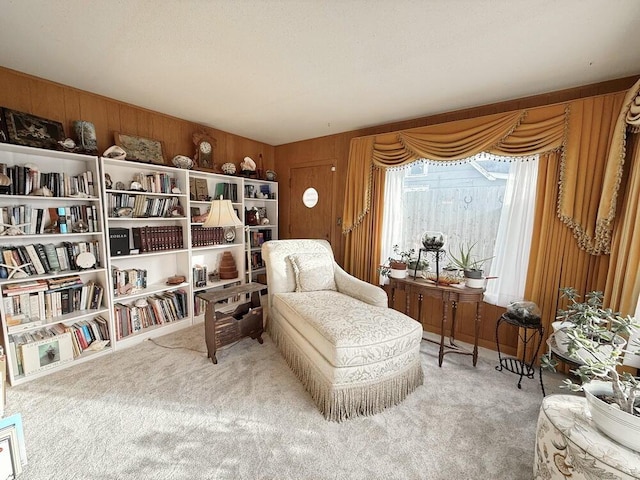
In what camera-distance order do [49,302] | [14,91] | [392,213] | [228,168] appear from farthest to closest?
[228,168], [392,213], [49,302], [14,91]

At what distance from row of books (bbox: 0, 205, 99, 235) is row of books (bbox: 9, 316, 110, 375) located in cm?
80

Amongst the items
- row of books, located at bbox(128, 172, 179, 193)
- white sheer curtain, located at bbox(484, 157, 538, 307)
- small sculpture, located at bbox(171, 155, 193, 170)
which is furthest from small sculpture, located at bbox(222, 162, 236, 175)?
white sheer curtain, located at bbox(484, 157, 538, 307)

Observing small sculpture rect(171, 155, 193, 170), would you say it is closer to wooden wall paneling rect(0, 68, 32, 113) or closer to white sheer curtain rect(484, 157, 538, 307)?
wooden wall paneling rect(0, 68, 32, 113)

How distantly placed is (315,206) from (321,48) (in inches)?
84.8

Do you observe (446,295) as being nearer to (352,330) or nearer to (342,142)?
(352,330)

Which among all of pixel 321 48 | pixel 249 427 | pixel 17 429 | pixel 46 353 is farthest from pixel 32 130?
pixel 249 427

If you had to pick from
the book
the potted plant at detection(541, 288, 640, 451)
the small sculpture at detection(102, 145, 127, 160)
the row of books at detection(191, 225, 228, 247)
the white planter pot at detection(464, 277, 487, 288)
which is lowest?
the potted plant at detection(541, 288, 640, 451)

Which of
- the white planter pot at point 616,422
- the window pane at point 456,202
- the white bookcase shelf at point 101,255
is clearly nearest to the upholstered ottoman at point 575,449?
the white planter pot at point 616,422

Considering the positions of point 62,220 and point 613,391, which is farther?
point 62,220

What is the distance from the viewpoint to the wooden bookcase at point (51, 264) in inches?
75.0

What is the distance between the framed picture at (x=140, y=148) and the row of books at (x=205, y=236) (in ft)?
2.52

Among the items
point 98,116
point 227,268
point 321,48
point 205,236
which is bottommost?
point 227,268

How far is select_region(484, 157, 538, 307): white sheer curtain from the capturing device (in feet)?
7.47

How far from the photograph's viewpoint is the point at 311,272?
2.55 m
